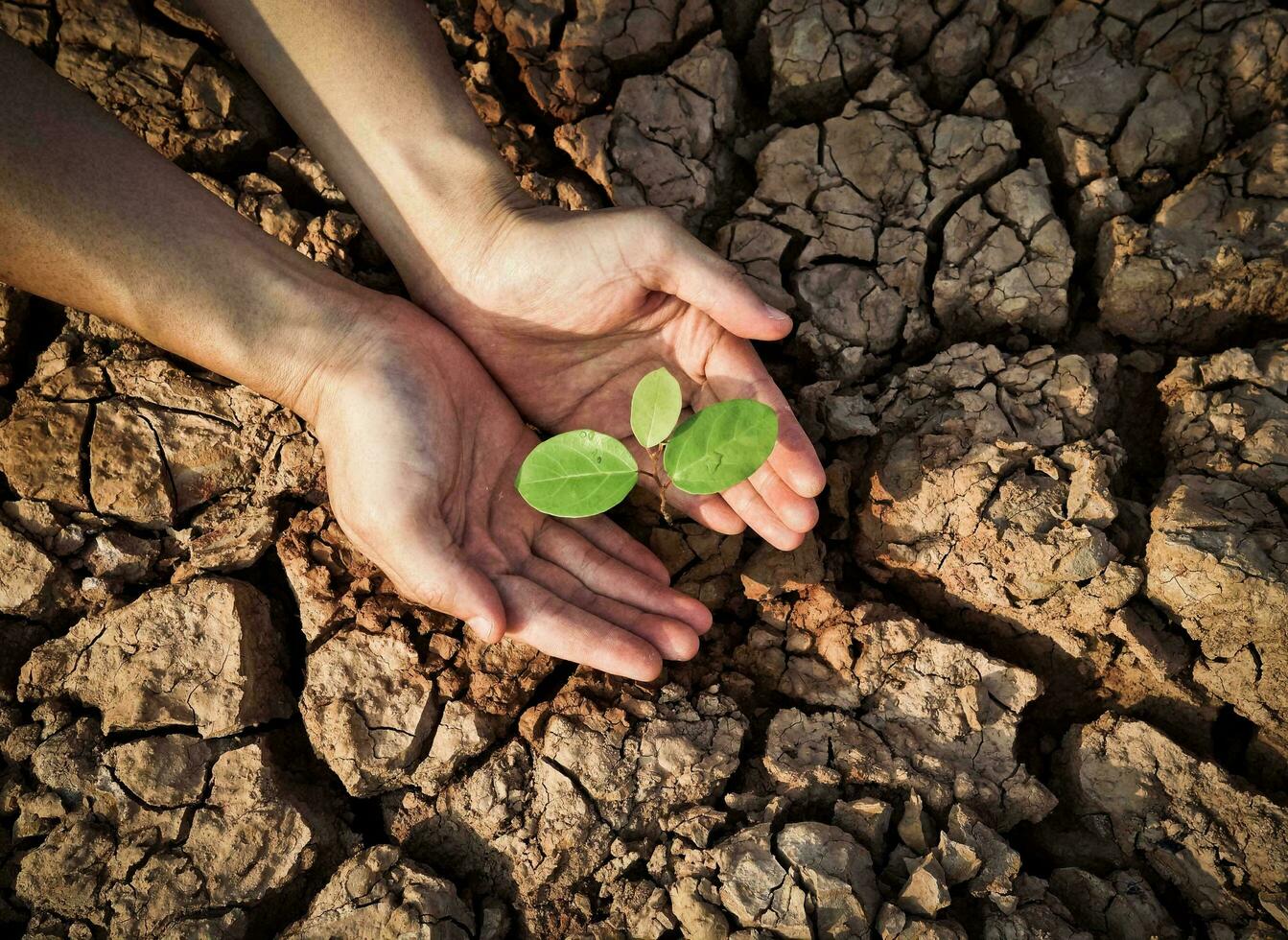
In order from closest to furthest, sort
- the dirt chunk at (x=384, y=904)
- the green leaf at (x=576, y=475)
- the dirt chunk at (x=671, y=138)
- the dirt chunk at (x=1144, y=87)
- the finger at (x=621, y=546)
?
the dirt chunk at (x=384, y=904), the green leaf at (x=576, y=475), the finger at (x=621, y=546), the dirt chunk at (x=1144, y=87), the dirt chunk at (x=671, y=138)

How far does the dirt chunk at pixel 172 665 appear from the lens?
220 centimetres

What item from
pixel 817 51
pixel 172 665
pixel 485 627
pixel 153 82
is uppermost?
pixel 817 51

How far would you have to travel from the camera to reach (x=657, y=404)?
2.16m

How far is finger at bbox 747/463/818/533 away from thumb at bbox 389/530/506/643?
3.01 feet

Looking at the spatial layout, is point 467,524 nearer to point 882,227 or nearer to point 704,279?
point 704,279

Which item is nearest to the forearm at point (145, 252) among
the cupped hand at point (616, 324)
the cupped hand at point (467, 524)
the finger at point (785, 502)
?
the cupped hand at point (467, 524)

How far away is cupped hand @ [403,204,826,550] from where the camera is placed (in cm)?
224

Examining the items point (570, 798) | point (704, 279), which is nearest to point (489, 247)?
point (704, 279)

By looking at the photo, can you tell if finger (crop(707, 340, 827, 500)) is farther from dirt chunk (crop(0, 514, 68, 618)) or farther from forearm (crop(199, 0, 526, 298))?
dirt chunk (crop(0, 514, 68, 618))

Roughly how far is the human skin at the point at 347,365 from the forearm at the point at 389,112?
320mm

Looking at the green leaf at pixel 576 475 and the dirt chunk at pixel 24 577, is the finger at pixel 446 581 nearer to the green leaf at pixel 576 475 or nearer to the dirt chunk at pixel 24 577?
the green leaf at pixel 576 475

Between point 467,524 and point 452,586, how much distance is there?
27cm

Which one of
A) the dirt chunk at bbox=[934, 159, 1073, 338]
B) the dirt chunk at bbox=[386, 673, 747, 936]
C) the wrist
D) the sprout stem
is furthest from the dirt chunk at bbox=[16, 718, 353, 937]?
the dirt chunk at bbox=[934, 159, 1073, 338]

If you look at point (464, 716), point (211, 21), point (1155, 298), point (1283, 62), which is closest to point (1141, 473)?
point (1155, 298)
